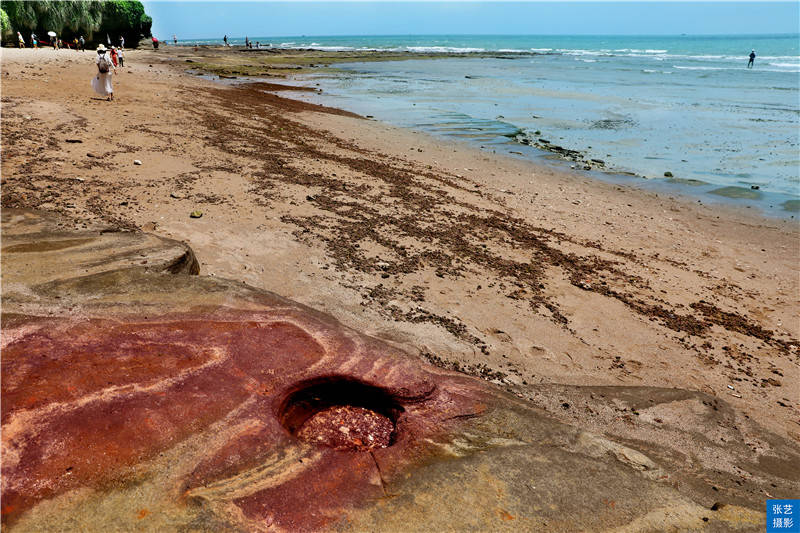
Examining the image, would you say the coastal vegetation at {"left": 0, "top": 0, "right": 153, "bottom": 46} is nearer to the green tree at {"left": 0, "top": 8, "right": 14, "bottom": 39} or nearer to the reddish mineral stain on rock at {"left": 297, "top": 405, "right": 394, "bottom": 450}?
the green tree at {"left": 0, "top": 8, "right": 14, "bottom": 39}

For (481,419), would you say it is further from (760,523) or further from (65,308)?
(65,308)

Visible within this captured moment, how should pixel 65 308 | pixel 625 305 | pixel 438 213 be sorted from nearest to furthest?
pixel 65 308 < pixel 625 305 < pixel 438 213

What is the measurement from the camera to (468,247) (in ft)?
26.5

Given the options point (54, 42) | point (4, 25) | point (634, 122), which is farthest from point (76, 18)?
point (634, 122)

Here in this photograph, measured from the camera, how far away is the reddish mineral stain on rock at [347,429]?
356 centimetres

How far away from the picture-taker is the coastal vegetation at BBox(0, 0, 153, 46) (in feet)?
122

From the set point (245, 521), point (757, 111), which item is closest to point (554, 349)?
point (245, 521)

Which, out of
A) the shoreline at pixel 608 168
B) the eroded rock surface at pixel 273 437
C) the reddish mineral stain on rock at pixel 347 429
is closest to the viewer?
the eroded rock surface at pixel 273 437

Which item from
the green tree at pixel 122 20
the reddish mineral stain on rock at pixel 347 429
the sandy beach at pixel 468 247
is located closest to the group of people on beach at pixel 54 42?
the green tree at pixel 122 20

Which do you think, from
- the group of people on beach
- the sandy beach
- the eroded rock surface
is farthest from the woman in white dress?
the group of people on beach

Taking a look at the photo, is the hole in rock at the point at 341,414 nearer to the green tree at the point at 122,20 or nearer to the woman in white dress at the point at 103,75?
the woman in white dress at the point at 103,75

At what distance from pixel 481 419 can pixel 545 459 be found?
60 cm

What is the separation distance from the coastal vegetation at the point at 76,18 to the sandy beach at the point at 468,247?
3341 centimetres

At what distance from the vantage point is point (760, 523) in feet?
9.75
